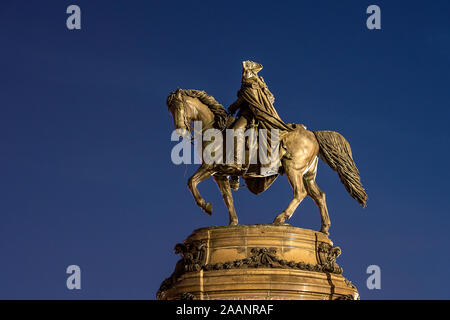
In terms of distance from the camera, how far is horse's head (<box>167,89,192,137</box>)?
28.3m

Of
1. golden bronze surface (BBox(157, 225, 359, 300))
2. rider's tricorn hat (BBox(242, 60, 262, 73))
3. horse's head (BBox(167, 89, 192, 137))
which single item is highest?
rider's tricorn hat (BBox(242, 60, 262, 73))

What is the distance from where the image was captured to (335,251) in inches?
1092

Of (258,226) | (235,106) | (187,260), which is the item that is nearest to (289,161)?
(235,106)

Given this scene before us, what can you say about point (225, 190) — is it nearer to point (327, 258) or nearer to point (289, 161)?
point (289, 161)

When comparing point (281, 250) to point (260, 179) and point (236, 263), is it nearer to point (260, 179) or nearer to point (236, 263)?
point (236, 263)

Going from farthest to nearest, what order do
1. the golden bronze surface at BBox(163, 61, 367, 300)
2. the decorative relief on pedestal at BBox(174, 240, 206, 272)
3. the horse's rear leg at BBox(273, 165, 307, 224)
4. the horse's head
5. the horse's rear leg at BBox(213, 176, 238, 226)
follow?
the horse's rear leg at BBox(213, 176, 238, 226), the horse's head, the horse's rear leg at BBox(273, 165, 307, 224), the decorative relief on pedestal at BBox(174, 240, 206, 272), the golden bronze surface at BBox(163, 61, 367, 300)

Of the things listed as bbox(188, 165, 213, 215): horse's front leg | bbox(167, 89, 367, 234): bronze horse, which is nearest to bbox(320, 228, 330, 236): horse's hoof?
bbox(167, 89, 367, 234): bronze horse

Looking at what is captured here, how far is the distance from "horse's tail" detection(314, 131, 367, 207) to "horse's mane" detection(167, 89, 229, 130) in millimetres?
2487

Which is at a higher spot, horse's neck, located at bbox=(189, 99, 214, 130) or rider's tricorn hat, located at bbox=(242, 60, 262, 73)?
rider's tricorn hat, located at bbox=(242, 60, 262, 73)

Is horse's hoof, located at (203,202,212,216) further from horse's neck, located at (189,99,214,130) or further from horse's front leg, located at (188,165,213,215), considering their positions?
horse's neck, located at (189,99,214,130)

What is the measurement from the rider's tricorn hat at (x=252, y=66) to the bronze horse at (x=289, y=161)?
1.28m

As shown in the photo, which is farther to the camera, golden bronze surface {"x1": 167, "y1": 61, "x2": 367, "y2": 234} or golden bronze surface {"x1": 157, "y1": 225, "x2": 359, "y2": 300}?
golden bronze surface {"x1": 167, "y1": 61, "x2": 367, "y2": 234}

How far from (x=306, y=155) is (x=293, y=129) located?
741mm
